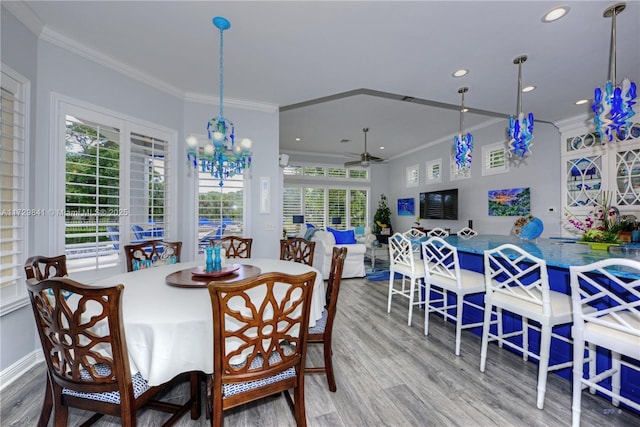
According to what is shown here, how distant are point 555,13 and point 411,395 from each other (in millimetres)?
3316

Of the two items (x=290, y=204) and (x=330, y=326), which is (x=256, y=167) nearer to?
(x=330, y=326)

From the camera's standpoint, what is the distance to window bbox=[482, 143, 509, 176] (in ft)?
19.4

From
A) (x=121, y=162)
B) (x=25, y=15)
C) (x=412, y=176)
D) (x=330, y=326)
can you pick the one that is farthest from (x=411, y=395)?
(x=412, y=176)

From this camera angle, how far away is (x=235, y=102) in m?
4.08

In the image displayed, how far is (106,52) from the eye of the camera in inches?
114

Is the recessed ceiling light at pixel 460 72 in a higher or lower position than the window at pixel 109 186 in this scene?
higher

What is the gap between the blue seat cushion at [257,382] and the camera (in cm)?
138

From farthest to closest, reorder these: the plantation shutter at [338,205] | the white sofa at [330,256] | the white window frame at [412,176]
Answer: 1. the plantation shutter at [338,205]
2. the white window frame at [412,176]
3. the white sofa at [330,256]

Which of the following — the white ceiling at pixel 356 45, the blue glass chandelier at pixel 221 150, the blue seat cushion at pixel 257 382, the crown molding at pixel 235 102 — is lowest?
the blue seat cushion at pixel 257 382

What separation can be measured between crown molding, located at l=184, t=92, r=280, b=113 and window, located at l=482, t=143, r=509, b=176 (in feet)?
15.9

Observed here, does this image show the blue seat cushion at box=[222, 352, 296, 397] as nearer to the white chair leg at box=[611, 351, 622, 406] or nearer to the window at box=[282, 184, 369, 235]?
the white chair leg at box=[611, 351, 622, 406]

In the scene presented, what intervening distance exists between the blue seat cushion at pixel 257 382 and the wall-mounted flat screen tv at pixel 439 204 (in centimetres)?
652

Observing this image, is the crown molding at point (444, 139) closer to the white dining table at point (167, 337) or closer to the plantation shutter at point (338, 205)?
the plantation shutter at point (338, 205)

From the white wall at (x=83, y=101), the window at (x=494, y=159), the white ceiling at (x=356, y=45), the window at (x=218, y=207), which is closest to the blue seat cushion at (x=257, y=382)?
the white wall at (x=83, y=101)
